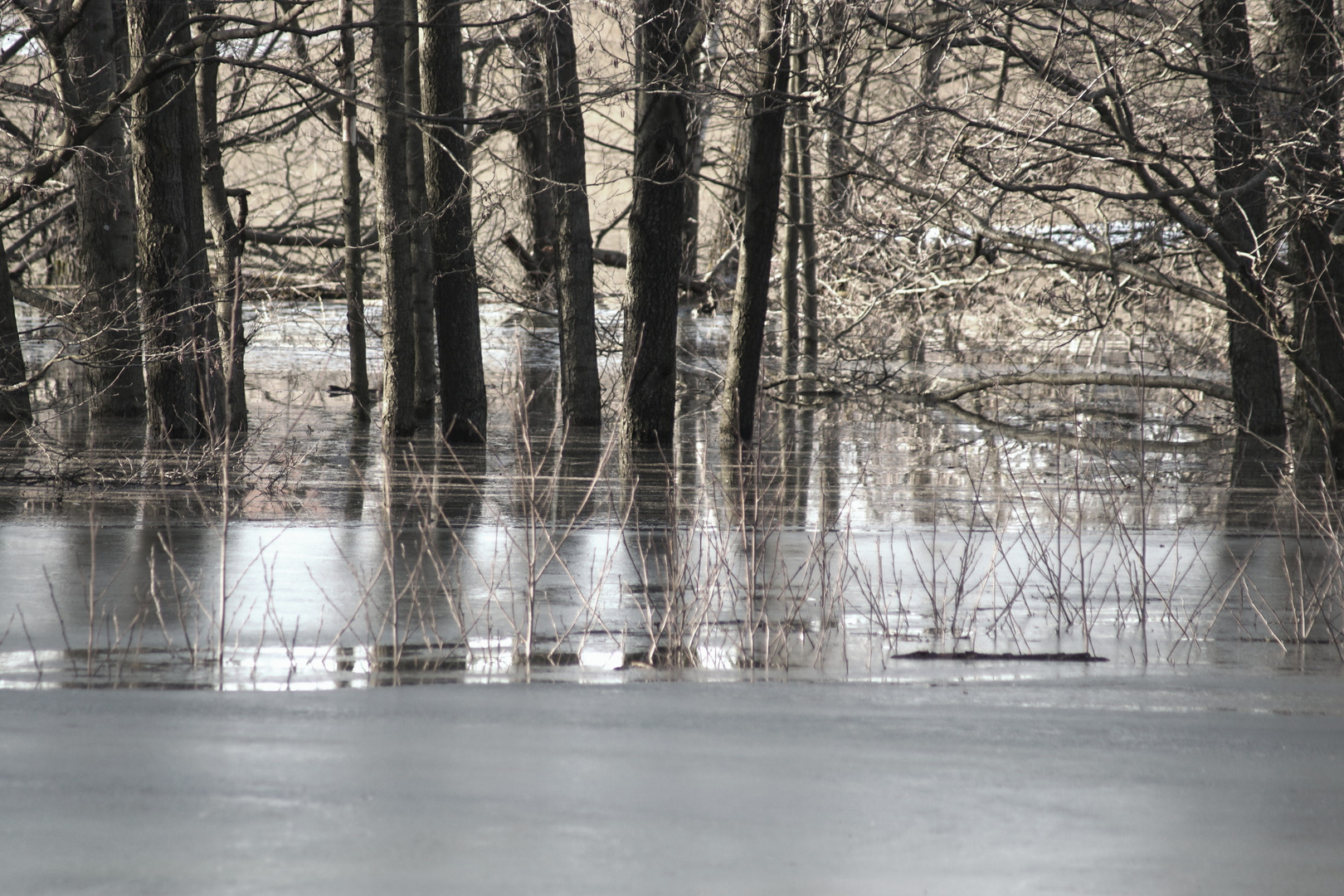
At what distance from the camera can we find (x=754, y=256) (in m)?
14.2

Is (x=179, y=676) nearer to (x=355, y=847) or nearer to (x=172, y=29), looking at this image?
(x=355, y=847)

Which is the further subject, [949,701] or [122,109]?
[122,109]

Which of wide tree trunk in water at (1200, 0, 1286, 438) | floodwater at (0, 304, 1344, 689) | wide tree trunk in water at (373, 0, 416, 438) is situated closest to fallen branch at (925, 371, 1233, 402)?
wide tree trunk in water at (1200, 0, 1286, 438)

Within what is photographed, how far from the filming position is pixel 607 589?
7758 millimetres

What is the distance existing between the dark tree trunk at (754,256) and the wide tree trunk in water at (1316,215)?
14.8 feet

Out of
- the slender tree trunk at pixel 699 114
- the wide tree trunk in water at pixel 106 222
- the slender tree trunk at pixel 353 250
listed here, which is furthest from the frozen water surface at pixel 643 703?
the slender tree trunk at pixel 353 250

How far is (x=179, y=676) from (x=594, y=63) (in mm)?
10568

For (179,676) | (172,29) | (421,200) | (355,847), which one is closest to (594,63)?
(421,200)

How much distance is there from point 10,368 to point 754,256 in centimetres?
722

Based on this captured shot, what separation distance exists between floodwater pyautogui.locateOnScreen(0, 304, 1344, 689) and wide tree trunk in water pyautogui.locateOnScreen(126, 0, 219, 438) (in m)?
0.62

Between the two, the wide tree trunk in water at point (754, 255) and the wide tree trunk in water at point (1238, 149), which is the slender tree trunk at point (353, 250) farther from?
the wide tree trunk in water at point (1238, 149)

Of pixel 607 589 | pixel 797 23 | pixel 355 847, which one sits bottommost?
pixel 355 847

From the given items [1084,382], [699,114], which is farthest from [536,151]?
[1084,382]

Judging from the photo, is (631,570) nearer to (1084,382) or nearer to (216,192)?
(1084,382)
